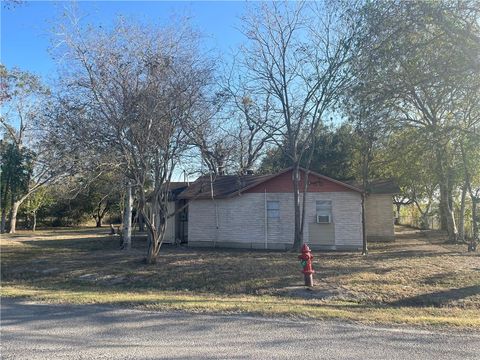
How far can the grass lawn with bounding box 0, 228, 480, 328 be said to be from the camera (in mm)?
7738

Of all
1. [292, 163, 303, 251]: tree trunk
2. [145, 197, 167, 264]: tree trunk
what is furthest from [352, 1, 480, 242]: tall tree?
[145, 197, 167, 264]: tree trunk

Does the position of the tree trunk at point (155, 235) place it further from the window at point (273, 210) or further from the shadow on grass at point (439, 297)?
the shadow on grass at point (439, 297)

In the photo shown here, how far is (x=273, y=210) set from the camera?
20.6m

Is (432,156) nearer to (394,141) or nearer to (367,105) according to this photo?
(394,141)

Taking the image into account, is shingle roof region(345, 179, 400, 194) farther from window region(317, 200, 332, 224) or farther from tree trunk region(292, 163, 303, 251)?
tree trunk region(292, 163, 303, 251)

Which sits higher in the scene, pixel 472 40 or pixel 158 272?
pixel 472 40

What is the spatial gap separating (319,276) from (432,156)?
1195 cm

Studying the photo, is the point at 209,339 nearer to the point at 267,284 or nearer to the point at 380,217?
the point at 267,284

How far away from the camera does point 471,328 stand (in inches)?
247

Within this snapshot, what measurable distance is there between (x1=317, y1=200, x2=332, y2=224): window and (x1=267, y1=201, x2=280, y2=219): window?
197cm

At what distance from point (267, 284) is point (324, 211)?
9.62 m

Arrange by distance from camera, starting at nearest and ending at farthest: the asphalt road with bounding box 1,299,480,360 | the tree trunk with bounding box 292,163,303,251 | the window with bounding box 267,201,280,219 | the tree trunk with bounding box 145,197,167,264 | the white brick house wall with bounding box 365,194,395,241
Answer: the asphalt road with bounding box 1,299,480,360 < the tree trunk with bounding box 145,197,167,264 < the tree trunk with bounding box 292,163,303,251 < the window with bounding box 267,201,280,219 < the white brick house wall with bounding box 365,194,395,241

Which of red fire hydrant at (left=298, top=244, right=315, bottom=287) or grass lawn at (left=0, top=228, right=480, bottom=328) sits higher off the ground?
red fire hydrant at (left=298, top=244, right=315, bottom=287)


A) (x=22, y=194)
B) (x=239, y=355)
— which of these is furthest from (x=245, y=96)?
(x=22, y=194)
